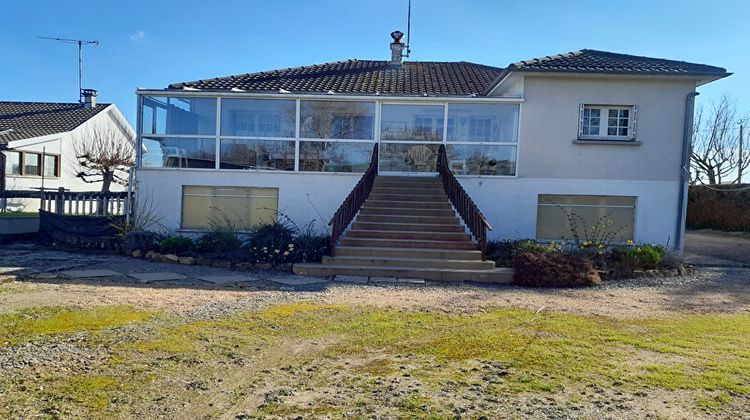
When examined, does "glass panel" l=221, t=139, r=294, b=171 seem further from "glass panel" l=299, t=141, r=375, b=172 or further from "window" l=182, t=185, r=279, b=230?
"window" l=182, t=185, r=279, b=230

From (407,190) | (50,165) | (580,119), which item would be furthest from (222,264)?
(50,165)

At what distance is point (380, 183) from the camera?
1384 centimetres

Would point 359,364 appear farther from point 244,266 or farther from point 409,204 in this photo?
point 409,204

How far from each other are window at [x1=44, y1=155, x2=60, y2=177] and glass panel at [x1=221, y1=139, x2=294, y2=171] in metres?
16.3

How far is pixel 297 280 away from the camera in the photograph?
9.44 m

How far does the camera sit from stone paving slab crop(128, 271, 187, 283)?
913cm

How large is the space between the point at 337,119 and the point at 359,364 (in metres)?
9.72

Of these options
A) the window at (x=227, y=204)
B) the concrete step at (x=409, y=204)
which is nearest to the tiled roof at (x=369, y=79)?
the window at (x=227, y=204)

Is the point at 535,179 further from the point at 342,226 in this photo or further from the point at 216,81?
the point at 216,81

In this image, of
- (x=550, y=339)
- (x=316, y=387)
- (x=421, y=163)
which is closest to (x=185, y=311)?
(x=316, y=387)

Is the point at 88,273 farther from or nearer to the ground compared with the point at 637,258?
nearer to the ground

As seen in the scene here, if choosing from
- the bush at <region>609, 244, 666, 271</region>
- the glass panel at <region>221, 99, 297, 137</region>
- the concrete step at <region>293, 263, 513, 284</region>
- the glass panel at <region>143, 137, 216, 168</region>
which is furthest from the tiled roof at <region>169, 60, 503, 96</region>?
the bush at <region>609, 244, 666, 271</region>

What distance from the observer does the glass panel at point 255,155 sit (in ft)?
43.4

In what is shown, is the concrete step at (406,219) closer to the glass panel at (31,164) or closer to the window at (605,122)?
the window at (605,122)
